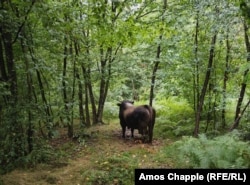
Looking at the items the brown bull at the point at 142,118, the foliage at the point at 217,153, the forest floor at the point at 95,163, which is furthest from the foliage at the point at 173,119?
the foliage at the point at 217,153

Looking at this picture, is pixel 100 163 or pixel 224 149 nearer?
pixel 224 149

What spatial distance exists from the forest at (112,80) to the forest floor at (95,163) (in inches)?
1.2

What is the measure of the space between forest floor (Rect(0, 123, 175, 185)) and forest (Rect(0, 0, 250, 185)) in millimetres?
30

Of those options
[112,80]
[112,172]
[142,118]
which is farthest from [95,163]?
[112,80]

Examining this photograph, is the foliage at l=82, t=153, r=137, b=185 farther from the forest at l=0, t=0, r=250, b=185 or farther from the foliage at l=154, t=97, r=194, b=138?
the foliage at l=154, t=97, r=194, b=138

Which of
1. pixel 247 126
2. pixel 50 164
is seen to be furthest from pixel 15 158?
pixel 247 126

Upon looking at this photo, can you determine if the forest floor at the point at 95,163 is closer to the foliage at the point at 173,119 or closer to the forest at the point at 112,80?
the forest at the point at 112,80

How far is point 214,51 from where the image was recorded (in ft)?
35.9

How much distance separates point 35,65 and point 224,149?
5142 mm

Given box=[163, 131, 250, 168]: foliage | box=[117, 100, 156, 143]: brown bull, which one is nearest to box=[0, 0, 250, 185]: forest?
box=[163, 131, 250, 168]: foliage

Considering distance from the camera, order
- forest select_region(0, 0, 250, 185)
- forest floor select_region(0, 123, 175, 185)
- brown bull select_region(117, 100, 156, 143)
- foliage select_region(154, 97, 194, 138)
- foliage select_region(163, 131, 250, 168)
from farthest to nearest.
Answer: foliage select_region(154, 97, 194, 138) → brown bull select_region(117, 100, 156, 143) → forest floor select_region(0, 123, 175, 185) → forest select_region(0, 0, 250, 185) → foliage select_region(163, 131, 250, 168)

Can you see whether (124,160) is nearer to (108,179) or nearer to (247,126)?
(108,179)

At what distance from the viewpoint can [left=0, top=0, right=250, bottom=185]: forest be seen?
7.31m

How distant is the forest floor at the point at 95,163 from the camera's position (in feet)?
24.5
